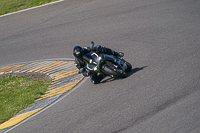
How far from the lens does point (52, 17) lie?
15508 mm

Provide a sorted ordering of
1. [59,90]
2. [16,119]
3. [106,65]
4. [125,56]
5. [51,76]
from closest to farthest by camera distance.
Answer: [16,119], [106,65], [59,90], [125,56], [51,76]

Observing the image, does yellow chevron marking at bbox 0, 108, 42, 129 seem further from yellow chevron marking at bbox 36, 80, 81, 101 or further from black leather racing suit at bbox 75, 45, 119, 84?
black leather racing suit at bbox 75, 45, 119, 84

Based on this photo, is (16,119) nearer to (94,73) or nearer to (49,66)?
(94,73)

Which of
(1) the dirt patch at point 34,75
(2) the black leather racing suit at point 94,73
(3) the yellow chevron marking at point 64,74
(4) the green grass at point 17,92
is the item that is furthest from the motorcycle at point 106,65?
(1) the dirt patch at point 34,75

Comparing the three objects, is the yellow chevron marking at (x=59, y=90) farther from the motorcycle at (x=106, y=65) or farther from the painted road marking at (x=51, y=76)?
the motorcycle at (x=106, y=65)

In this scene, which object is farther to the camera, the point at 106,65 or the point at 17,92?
the point at 17,92

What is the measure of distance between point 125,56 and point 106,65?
1692mm

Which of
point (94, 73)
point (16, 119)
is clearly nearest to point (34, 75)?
point (16, 119)

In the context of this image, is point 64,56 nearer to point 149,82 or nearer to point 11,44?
point 11,44

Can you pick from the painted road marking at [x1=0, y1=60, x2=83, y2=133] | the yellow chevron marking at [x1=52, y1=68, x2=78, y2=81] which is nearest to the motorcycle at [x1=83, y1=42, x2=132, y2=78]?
the painted road marking at [x1=0, y1=60, x2=83, y2=133]

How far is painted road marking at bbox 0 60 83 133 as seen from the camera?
352 inches

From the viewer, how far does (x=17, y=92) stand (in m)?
10.6

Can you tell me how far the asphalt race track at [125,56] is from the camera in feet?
22.3

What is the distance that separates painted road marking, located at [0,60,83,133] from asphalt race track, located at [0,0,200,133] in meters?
0.45
